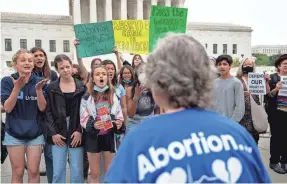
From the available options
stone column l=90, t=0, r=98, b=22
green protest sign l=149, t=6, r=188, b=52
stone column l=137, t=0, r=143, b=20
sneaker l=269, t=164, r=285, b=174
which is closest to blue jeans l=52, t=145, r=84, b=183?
sneaker l=269, t=164, r=285, b=174

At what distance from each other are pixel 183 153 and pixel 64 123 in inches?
117

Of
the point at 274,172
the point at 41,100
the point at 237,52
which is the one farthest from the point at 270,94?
the point at 237,52

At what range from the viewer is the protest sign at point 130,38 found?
770 cm

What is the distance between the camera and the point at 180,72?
134 cm

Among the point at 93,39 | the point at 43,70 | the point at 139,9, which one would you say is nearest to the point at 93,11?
the point at 139,9

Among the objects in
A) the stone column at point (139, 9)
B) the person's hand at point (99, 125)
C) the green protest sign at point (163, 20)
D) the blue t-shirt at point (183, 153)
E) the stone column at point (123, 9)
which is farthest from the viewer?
the stone column at point (139, 9)

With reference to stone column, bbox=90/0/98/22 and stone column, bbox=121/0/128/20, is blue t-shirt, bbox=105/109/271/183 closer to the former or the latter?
stone column, bbox=90/0/98/22

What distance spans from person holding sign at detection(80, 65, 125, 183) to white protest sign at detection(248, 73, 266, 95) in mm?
2083

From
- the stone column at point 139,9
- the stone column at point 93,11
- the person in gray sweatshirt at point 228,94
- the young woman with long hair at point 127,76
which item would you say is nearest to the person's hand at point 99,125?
the young woman with long hair at point 127,76

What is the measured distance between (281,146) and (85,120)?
9.91ft

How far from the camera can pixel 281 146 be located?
546 cm

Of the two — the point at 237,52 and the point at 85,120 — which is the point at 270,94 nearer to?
the point at 85,120

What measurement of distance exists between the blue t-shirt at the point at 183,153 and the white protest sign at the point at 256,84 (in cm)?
406

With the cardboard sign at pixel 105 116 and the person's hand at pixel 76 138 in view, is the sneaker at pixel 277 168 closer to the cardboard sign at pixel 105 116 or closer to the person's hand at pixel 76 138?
the cardboard sign at pixel 105 116
